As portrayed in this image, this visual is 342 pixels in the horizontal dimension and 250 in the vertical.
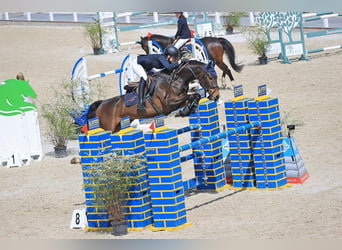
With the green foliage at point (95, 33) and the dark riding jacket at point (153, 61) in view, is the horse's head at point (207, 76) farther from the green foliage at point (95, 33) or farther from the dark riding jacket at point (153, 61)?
the green foliage at point (95, 33)

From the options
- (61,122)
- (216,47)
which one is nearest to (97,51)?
(216,47)

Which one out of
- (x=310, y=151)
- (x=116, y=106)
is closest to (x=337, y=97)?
(x=310, y=151)

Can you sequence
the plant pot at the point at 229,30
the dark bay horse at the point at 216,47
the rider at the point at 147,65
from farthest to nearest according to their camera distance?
the plant pot at the point at 229,30 < the dark bay horse at the point at 216,47 < the rider at the point at 147,65

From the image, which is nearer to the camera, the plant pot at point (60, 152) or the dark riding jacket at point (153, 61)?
the dark riding jacket at point (153, 61)

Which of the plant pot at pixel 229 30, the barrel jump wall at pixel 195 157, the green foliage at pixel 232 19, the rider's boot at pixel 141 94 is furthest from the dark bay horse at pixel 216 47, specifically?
the barrel jump wall at pixel 195 157

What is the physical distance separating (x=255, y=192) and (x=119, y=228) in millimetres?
1759

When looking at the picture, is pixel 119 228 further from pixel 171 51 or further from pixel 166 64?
pixel 166 64

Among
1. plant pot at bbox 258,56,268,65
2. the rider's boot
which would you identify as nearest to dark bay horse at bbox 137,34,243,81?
plant pot at bbox 258,56,268,65

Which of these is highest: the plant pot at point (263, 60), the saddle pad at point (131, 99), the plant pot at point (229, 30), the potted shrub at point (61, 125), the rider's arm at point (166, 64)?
the plant pot at point (229, 30)

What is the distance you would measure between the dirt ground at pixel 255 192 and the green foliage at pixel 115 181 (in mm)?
252

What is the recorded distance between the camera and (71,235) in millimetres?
5621

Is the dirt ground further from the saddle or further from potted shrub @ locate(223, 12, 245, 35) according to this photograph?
potted shrub @ locate(223, 12, 245, 35)

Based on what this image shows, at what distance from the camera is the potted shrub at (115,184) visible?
17.0 feet

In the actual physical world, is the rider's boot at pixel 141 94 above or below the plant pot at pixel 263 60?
below
